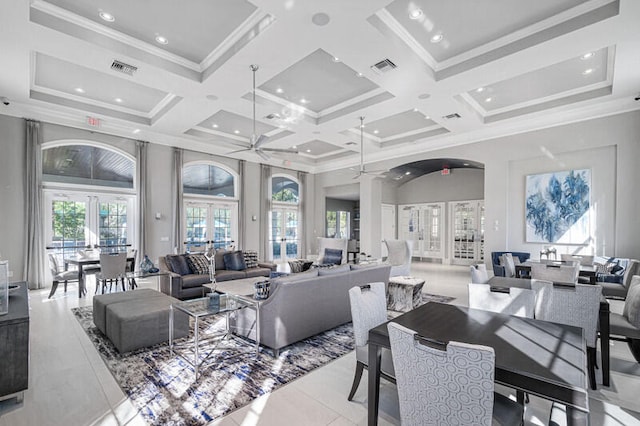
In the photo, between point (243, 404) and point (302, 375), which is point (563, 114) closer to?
point (302, 375)

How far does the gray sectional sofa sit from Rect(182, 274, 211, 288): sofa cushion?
193cm

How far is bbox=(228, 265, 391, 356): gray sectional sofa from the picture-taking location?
3.29 metres

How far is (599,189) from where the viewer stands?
20.7 feet

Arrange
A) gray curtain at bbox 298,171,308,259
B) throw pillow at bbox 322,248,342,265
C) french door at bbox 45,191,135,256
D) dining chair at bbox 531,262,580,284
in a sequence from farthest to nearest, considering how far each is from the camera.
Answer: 1. gray curtain at bbox 298,171,308,259
2. throw pillow at bbox 322,248,342,265
3. french door at bbox 45,191,135,256
4. dining chair at bbox 531,262,580,284

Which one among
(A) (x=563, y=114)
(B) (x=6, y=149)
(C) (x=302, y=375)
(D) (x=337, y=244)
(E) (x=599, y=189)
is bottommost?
(C) (x=302, y=375)

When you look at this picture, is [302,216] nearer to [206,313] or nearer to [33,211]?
[33,211]

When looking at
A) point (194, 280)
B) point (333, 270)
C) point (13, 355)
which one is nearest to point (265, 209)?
point (194, 280)

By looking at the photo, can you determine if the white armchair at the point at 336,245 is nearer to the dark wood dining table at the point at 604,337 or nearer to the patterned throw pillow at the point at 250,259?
the patterned throw pillow at the point at 250,259

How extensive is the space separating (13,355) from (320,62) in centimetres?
489

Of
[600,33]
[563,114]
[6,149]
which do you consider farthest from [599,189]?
[6,149]

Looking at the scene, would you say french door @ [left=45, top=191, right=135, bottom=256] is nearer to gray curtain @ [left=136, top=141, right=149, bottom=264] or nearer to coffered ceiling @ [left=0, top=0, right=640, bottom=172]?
gray curtain @ [left=136, top=141, right=149, bottom=264]

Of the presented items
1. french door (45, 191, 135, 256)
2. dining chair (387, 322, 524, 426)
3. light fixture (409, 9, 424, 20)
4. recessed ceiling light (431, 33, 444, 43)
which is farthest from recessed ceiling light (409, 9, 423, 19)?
french door (45, 191, 135, 256)

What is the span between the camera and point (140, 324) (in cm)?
338

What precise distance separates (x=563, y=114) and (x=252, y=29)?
21.9ft
